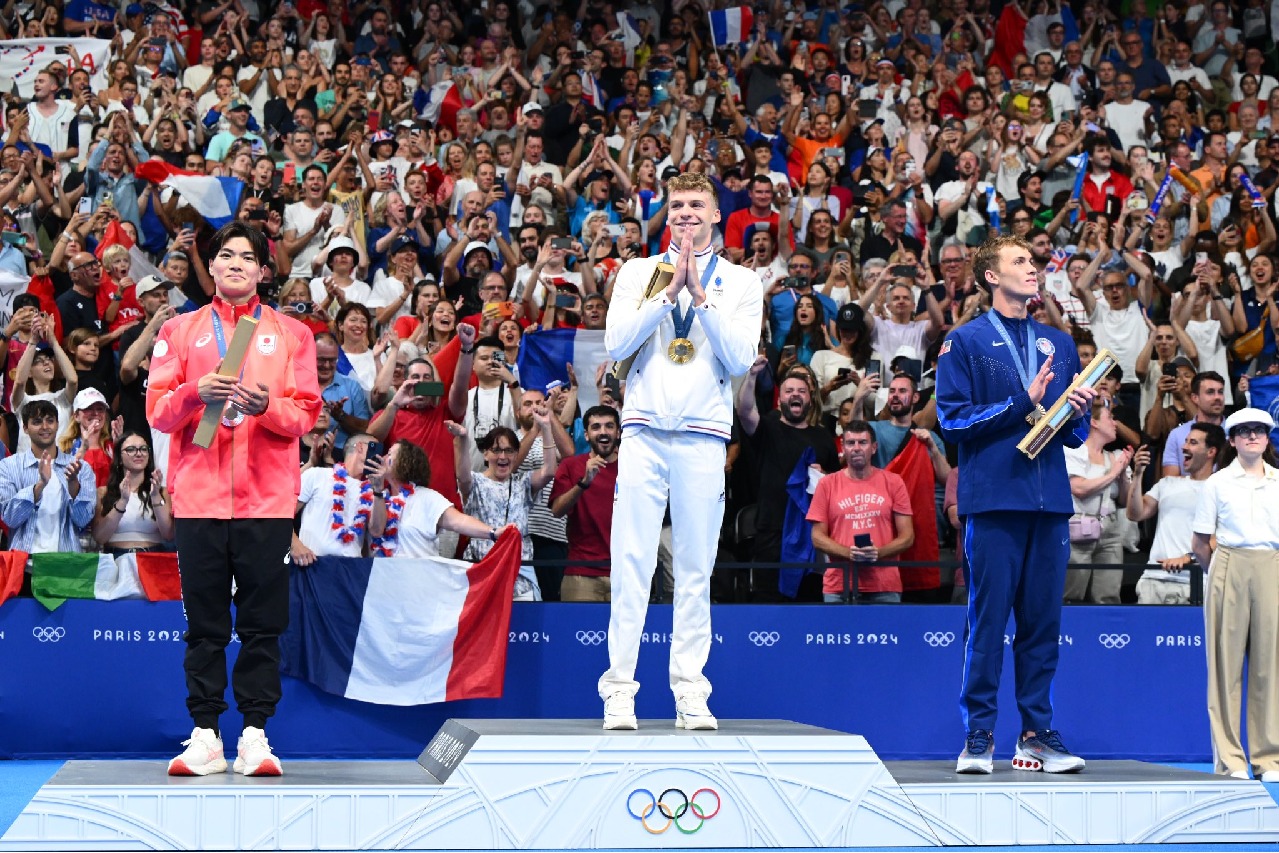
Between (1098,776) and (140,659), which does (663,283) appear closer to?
(1098,776)

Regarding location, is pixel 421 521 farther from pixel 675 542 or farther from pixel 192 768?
pixel 192 768

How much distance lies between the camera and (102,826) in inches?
239

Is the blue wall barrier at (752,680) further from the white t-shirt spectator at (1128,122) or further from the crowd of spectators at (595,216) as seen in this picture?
the white t-shirt spectator at (1128,122)

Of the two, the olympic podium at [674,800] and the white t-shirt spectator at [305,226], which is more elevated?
the white t-shirt spectator at [305,226]

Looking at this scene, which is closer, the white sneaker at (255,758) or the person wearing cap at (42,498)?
the white sneaker at (255,758)

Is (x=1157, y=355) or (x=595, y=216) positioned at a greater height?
(x=595, y=216)

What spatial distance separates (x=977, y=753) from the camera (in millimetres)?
7086

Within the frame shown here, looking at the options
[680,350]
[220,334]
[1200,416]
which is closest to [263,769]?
[220,334]

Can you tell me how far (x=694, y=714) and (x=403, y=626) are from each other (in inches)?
158

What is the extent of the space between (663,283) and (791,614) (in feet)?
14.5

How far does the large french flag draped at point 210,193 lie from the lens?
14.5m

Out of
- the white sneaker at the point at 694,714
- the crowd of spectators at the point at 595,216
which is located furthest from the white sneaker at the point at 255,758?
the crowd of spectators at the point at 595,216

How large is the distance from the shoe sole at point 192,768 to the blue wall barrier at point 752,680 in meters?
4.05

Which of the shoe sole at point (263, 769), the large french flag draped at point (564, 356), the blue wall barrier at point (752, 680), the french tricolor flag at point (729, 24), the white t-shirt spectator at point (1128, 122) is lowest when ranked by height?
the blue wall barrier at point (752, 680)
